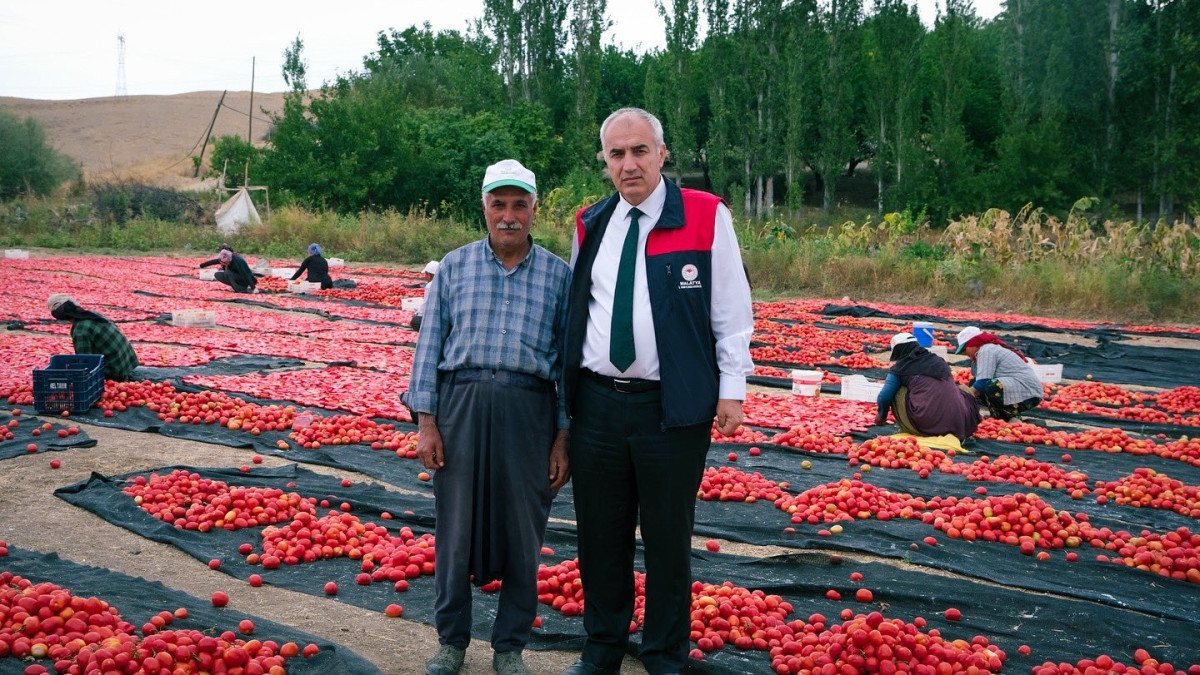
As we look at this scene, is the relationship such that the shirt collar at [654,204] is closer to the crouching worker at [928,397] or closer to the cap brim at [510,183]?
the cap brim at [510,183]

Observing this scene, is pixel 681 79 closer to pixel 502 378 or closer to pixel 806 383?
pixel 806 383

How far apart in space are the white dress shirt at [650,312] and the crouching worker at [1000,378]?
6.07 meters

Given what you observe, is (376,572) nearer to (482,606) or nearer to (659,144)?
(482,606)

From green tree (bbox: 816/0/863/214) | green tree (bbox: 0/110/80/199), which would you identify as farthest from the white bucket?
green tree (bbox: 0/110/80/199)

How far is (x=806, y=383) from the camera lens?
32.9 ft

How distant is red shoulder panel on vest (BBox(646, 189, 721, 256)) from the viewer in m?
3.28

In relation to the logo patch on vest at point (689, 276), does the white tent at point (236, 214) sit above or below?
above

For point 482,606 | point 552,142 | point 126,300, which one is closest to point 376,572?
point 482,606

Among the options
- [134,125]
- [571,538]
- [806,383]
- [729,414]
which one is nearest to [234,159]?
[806,383]

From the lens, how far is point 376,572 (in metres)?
4.57

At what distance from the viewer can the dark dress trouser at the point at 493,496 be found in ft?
11.2

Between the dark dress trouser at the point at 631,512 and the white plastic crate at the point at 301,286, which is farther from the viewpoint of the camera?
the white plastic crate at the point at 301,286

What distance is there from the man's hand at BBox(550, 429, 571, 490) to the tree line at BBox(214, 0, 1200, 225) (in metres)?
A: 28.1

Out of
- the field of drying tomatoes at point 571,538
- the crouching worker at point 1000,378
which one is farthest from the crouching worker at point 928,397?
the crouching worker at point 1000,378
